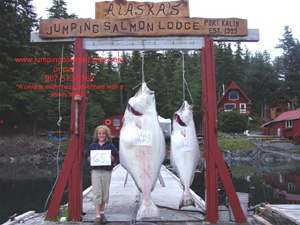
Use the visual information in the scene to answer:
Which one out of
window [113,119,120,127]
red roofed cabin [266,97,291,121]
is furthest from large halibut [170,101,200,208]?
red roofed cabin [266,97,291,121]

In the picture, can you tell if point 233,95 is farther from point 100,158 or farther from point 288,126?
point 100,158

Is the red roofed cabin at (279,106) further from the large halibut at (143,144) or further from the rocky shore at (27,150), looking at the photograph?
the large halibut at (143,144)

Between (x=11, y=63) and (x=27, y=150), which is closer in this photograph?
(x=27, y=150)

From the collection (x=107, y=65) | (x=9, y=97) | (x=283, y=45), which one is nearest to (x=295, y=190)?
(x=9, y=97)

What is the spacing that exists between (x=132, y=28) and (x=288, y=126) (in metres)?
32.4

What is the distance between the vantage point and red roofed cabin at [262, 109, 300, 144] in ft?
99.1

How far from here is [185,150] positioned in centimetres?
372

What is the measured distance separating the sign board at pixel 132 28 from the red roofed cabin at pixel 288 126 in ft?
93.2

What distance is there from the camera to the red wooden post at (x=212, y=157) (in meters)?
3.85

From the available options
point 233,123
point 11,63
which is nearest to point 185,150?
point 11,63

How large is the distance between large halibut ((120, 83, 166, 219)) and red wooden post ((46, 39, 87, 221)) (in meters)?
0.70

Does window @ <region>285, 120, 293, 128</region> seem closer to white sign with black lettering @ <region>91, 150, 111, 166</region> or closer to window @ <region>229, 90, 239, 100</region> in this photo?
window @ <region>229, 90, 239, 100</region>

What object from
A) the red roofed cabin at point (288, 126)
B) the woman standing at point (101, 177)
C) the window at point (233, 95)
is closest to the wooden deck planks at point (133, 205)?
the woman standing at point (101, 177)

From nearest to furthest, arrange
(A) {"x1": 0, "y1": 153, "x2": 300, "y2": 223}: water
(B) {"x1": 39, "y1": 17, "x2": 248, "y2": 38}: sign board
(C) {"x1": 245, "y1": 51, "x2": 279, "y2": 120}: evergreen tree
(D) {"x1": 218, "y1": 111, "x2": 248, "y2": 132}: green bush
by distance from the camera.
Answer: (B) {"x1": 39, "y1": 17, "x2": 248, "y2": 38}: sign board
(A) {"x1": 0, "y1": 153, "x2": 300, "y2": 223}: water
(D) {"x1": 218, "y1": 111, "x2": 248, "y2": 132}: green bush
(C) {"x1": 245, "y1": 51, "x2": 279, "y2": 120}: evergreen tree
